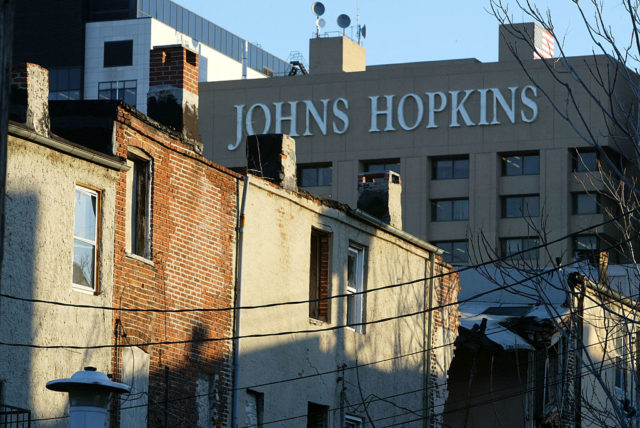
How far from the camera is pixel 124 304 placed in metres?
21.1

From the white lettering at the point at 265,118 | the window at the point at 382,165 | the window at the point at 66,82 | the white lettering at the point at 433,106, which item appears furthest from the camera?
the window at the point at 66,82

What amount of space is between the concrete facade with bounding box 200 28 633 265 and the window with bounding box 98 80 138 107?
1862 centimetres

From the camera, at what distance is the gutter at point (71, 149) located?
62.2 feet

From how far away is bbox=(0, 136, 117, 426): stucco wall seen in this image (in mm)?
18875

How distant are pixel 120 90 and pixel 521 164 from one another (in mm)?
33303

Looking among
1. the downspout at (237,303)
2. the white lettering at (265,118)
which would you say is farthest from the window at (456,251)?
the downspout at (237,303)

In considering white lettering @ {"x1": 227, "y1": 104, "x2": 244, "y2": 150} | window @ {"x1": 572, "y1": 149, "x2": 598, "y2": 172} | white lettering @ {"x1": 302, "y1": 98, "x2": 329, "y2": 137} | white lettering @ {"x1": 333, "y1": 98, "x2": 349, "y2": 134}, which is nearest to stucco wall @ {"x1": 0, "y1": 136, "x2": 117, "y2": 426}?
window @ {"x1": 572, "y1": 149, "x2": 598, "y2": 172}

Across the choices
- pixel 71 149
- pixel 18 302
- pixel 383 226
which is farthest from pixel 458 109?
pixel 18 302

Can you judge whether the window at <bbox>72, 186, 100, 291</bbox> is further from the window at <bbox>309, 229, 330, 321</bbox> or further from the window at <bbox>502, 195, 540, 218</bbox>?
the window at <bbox>502, 195, 540, 218</bbox>

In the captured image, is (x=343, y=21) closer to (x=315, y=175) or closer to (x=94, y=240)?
(x=315, y=175)

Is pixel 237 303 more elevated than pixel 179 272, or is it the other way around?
pixel 179 272

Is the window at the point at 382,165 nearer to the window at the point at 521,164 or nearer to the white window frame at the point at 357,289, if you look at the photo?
the window at the point at 521,164

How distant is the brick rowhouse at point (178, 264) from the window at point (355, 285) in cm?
455

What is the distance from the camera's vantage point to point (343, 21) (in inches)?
3531
